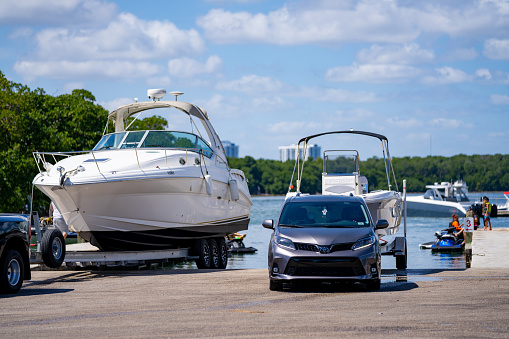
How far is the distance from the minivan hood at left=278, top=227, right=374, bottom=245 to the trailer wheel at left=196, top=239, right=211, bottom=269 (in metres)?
6.56

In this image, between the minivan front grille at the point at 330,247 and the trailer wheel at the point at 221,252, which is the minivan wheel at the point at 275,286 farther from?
the trailer wheel at the point at 221,252

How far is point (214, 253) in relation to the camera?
2173 centimetres

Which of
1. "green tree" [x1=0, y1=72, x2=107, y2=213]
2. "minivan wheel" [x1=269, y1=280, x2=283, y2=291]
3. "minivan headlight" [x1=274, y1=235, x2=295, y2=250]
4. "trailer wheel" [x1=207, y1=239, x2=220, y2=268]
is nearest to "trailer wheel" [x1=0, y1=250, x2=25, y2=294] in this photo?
"minivan wheel" [x1=269, y1=280, x2=283, y2=291]

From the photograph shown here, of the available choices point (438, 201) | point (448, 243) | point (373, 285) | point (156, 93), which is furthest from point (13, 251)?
point (438, 201)

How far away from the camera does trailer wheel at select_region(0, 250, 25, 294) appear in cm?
1332

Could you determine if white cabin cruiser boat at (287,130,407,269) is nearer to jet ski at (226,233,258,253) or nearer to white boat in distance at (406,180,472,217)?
jet ski at (226,233,258,253)

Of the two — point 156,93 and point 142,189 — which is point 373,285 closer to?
point 142,189

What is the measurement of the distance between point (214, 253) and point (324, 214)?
291 inches

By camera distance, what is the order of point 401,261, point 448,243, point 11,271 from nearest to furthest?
point 11,271 < point 401,261 < point 448,243

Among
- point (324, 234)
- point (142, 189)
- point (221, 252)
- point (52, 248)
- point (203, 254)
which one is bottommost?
point (221, 252)

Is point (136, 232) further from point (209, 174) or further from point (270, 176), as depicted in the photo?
point (270, 176)

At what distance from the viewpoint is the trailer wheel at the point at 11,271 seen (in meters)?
13.3

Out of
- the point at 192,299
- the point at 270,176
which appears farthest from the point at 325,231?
the point at 270,176

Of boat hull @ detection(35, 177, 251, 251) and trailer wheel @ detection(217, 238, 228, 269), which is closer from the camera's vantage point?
boat hull @ detection(35, 177, 251, 251)
